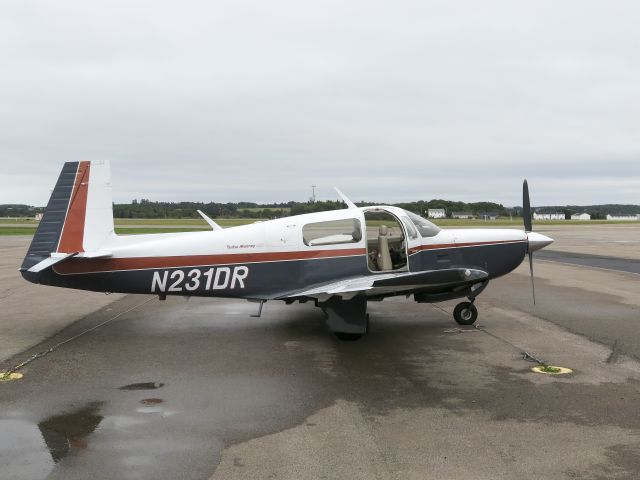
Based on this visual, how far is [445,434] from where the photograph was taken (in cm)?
508

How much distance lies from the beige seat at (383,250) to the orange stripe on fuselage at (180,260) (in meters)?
0.41

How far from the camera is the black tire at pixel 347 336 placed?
8750 millimetres

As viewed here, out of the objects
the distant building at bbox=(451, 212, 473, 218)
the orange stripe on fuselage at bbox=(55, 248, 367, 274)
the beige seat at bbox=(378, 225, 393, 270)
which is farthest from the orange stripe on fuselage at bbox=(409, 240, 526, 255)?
the distant building at bbox=(451, 212, 473, 218)

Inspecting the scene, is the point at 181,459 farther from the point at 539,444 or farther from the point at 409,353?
the point at 409,353

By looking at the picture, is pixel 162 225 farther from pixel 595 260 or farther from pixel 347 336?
pixel 347 336

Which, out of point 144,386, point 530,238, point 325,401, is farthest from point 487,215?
point 144,386

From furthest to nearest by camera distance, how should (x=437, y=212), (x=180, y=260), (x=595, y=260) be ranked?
(x=437, y=212) → (x=595, y=260) → (x=180, y=260)

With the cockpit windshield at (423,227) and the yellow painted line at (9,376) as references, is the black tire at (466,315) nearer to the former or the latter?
the cockpit windshield at (423,227)

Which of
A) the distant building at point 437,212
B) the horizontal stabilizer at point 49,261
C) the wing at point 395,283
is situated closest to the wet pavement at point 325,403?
the wing at point 395,283

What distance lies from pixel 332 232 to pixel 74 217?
4403mm

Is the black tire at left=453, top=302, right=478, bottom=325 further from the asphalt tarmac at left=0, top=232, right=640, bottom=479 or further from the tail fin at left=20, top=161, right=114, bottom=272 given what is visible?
the tail fin at left=20, top=161, right=114, bottom=272

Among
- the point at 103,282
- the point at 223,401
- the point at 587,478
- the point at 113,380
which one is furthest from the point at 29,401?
the point at 587,478

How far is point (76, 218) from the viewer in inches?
368

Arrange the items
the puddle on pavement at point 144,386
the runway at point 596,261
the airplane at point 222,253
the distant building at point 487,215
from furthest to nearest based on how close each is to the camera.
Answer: the distant building at point 487,215, the runway at point 596,261, the airplane at point 222,253, the puddle on pavement at point 144,386
